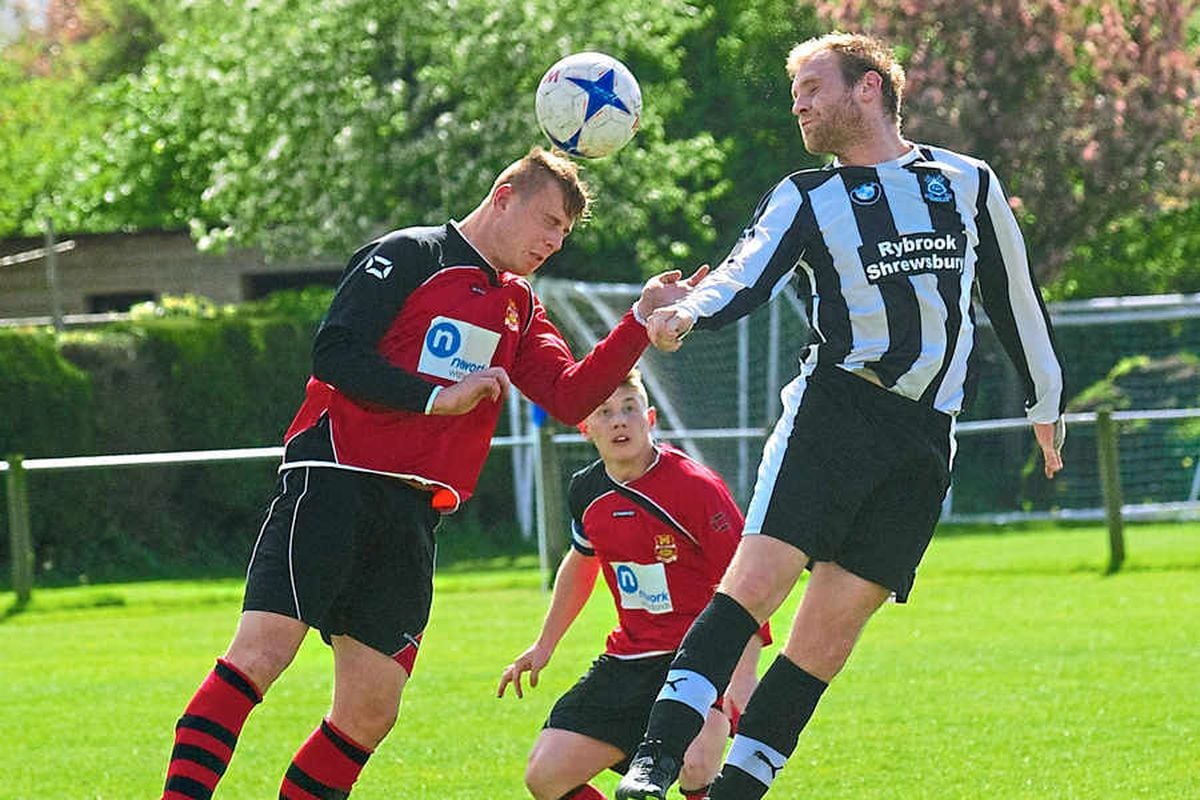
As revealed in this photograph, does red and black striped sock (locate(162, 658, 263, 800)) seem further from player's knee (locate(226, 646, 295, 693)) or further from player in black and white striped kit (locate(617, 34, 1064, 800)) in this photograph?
player in black and white striped kit (locate(617, 34, 1064, 800))

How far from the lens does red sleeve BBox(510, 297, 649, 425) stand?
5.91 m

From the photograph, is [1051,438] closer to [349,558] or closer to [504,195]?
[504,195]

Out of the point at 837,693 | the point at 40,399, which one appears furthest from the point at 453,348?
the point at 40,399

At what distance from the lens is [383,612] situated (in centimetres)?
580

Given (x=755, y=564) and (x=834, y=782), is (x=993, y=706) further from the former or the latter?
(x=755, y=564)

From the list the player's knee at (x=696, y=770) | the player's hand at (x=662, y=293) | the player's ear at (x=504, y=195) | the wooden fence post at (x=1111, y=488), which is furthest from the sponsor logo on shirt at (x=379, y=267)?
the wooden fence post at (x=1111, y=488)

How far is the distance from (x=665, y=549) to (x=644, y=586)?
14cm

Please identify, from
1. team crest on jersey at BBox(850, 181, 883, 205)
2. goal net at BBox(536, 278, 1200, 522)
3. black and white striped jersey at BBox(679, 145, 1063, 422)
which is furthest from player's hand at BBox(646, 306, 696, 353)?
goal net at BBox(536, 278, 1200, 522)

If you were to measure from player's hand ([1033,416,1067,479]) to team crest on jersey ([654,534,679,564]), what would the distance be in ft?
3.86

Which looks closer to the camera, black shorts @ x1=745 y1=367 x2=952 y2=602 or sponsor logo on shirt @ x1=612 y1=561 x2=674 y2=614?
black shorts @ x1=745 y1=367 x2=952 y2=602

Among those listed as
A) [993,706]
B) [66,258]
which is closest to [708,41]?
[66,258]

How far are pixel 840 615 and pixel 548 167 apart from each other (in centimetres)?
152

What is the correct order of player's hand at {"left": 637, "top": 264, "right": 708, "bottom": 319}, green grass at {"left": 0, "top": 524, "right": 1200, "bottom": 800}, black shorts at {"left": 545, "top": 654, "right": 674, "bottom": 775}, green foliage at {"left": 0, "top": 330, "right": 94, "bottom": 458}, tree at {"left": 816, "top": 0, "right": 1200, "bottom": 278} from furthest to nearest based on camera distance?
tree at {"left": 816, "top": 0, "right": 1200, "bottom": 278}, green foliage at {"left": 0, "top": 330, "right": 94, "bottom": 458}, green grass at {"left": 0, "top": 524, "right": 1200, "bottom": 800}, black shorts at {"left": 545, "top": 654, "right": 674, "bottom": 775}, player's hand at {"left": 637, "top": 264, "right": 708, "bottom": 319}

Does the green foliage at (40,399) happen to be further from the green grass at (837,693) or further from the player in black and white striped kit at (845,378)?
the player in black and white striped kit at (845,378)
